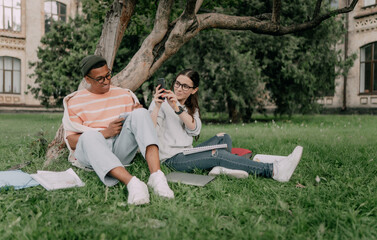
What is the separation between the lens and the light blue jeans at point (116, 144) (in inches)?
119

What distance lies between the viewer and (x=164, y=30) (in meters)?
4.80

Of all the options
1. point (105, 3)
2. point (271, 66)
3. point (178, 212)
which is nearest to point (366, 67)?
point (271, 66)

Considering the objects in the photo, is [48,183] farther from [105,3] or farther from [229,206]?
[105,3]

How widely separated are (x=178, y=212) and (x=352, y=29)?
20382mm

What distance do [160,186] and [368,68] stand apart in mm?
19754

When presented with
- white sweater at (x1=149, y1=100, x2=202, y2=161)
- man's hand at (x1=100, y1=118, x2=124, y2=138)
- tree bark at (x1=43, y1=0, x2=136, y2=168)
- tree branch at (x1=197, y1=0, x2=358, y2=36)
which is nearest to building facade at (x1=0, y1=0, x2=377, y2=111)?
tree branch at (x1=197, y1=0, x2=358, y2=36)

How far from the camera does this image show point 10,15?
79.6ft

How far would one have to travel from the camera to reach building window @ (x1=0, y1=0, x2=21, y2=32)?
78.2 ft

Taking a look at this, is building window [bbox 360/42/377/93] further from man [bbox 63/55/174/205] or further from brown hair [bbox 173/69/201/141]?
man [bbox 63/55/174/205]

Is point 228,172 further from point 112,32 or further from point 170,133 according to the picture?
point 112,32

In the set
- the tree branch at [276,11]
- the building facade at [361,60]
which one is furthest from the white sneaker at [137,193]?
the building facade at [361,60]

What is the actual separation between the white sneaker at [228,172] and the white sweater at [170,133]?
0.44 meters

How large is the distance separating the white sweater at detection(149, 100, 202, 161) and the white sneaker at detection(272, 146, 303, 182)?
0.95 meters

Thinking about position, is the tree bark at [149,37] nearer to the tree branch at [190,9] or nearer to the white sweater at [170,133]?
the tree branch at [190,9]
